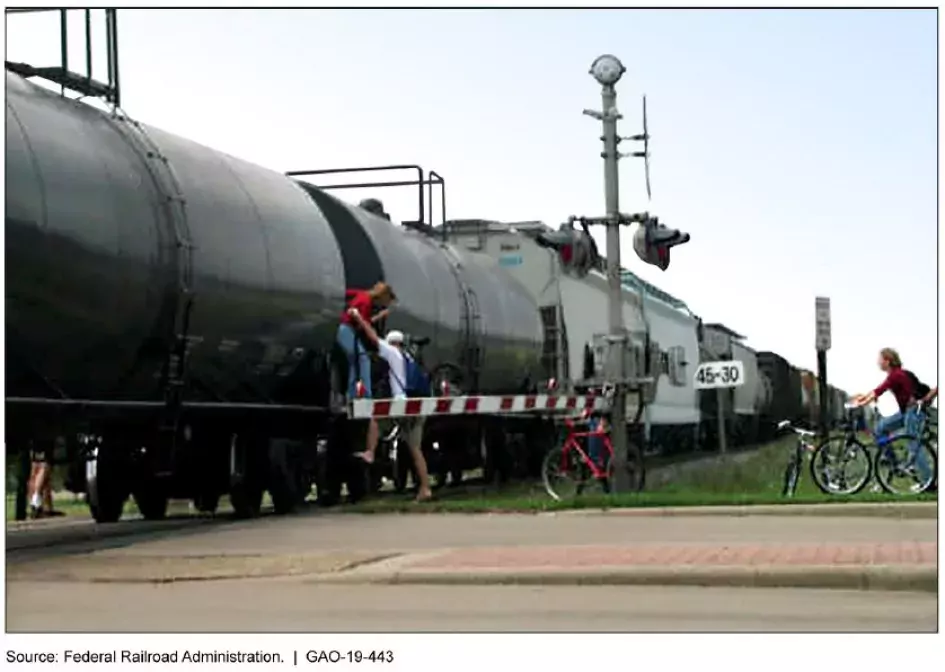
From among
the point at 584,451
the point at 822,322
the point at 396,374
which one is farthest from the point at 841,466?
the point at 396,374

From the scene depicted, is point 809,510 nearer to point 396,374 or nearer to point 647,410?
point 396,374

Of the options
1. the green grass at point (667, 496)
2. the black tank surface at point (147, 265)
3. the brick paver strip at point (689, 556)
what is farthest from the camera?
the green grass at point (667, 496)

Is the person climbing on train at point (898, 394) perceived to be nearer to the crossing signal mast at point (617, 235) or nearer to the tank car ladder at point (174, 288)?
the crossing signal mast at point (617, 235)

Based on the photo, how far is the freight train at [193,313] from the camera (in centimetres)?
1060

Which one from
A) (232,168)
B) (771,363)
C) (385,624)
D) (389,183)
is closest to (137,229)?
(232,168)

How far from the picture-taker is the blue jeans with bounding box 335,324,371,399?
15047mm

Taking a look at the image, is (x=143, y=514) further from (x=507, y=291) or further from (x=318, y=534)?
(x=507, y=291)

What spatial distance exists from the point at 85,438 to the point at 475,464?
31.4 ft

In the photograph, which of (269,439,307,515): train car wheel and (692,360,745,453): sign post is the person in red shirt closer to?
(269,439,307,515): train car wheel

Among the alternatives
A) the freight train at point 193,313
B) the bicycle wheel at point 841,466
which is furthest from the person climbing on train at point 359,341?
the bicycle wheel at point 841,466

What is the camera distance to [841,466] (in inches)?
618

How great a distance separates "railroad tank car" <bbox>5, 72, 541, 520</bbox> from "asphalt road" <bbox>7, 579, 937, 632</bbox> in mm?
2647

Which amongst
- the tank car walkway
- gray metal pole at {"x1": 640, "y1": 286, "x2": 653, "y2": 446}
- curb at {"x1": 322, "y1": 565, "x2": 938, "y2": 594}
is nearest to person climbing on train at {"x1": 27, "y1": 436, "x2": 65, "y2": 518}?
the tank car walkway

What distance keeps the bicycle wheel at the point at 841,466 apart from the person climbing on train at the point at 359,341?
14.3 ft
